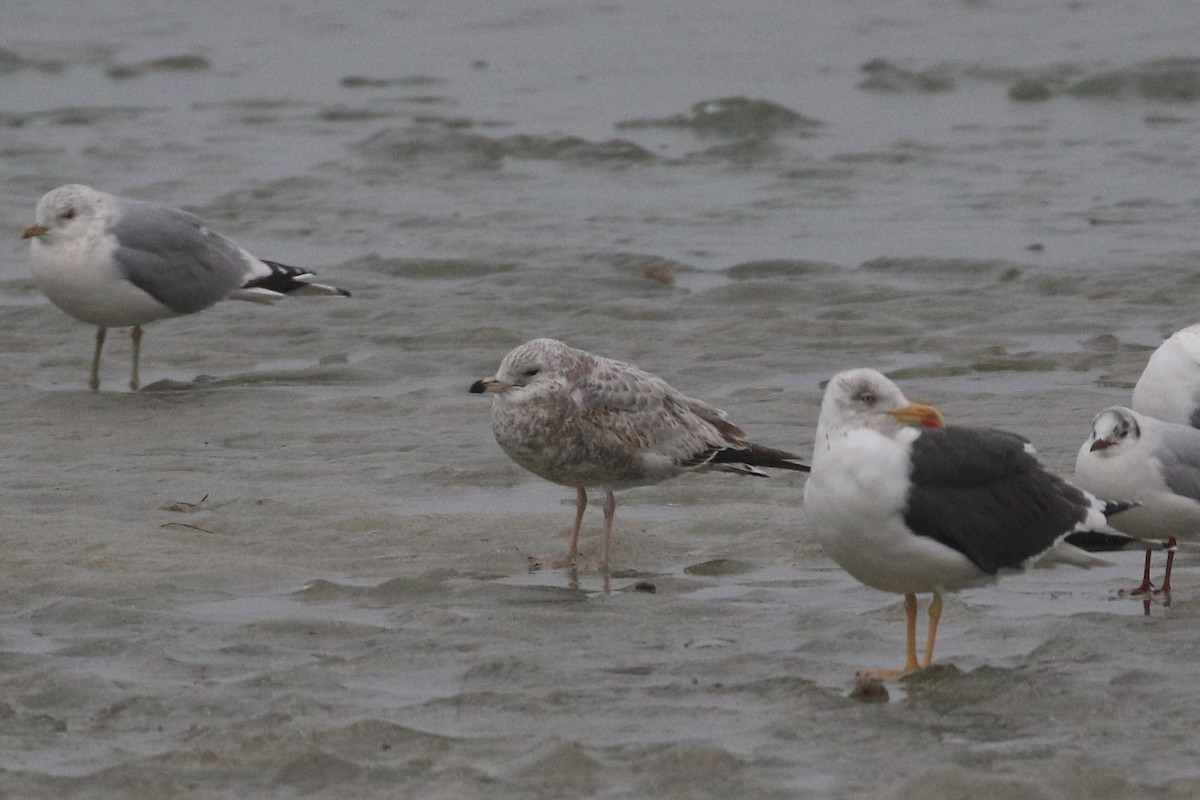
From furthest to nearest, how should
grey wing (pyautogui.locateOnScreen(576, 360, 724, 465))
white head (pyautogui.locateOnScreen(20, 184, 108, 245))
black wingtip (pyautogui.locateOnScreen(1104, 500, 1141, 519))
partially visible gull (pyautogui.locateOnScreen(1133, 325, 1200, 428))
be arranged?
white head (pyautogui.locateOnScreen(20, 184, 108, 245)) < partially visible gull (pyautogui.locateOnScreen(1133, 325, 1200, 428)) < grey wing (pyautogui.locateOnScreen(576, 360, 724, 465)) < black wingtip (pyautogui.locateOnScreen(1104, 500, 1141, 519))

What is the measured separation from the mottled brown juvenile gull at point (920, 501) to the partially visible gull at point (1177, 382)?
2.19m

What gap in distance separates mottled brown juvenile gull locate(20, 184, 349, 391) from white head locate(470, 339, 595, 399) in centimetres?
407

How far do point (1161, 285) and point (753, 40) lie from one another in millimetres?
14129

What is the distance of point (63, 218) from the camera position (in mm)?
12297

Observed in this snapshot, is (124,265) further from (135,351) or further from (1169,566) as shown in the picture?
(1169,566)

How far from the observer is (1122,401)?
10.8 meters

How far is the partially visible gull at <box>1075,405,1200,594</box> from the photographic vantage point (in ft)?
25.9

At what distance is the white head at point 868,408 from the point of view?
6797 mm

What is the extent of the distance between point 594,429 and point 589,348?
3967 millimetres

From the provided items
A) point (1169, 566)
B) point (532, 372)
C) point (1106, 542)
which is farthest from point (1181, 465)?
point (532, 372)

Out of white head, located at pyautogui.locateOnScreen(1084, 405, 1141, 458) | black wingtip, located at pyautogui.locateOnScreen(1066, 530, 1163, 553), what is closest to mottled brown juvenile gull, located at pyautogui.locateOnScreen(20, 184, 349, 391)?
white head, located at pyautogui.locateOnScreen(1084, 405, 1141, 458)

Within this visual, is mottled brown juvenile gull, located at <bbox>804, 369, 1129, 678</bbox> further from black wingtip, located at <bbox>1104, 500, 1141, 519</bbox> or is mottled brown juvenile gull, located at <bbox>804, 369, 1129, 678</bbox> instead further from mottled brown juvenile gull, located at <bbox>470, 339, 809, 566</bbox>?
mottled brown juvenile gull, located at <bbox>470, 339, 809, 566</bbox>

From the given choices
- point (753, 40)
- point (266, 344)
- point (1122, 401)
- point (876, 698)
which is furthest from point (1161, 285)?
point (753, 40)

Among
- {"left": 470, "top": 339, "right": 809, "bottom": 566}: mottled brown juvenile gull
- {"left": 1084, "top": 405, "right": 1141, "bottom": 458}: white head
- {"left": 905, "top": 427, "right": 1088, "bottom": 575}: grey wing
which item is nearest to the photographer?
{"left": 905, "top": 427, "right": 1088, "bottom": 575}: grey wing
